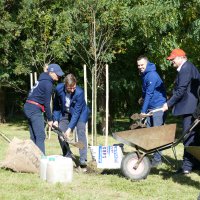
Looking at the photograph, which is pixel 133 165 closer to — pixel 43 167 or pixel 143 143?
pixel 143 143

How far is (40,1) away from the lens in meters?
13.8

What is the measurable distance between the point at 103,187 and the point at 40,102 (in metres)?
1.90

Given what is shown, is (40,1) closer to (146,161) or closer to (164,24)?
(164,24)

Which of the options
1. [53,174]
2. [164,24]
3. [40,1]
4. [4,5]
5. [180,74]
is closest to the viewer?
[53,174]

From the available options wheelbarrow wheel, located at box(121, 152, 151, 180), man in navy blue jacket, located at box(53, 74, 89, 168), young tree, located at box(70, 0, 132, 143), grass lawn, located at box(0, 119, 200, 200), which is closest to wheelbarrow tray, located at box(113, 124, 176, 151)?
wheelbarrow wheel, located at box(121, 152, 151, 180)

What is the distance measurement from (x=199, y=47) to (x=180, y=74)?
5.64 metres

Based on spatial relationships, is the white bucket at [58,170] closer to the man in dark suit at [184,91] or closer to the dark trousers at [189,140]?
the man in dark suit at [184,91]

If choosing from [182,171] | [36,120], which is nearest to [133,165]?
[182,171]

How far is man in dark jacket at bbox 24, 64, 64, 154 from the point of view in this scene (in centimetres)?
751

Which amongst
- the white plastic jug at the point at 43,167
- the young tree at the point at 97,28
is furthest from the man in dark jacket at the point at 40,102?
the young tree at the point at 97,28

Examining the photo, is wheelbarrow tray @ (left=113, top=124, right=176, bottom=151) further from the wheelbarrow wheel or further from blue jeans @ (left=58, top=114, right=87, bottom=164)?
blue jeans @ (left=58, top=114, right=87, bottom=164)

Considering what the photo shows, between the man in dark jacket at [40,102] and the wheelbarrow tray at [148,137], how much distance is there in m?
1.46

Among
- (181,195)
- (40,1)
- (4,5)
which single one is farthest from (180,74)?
(4,5)

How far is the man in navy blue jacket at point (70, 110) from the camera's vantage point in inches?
294
